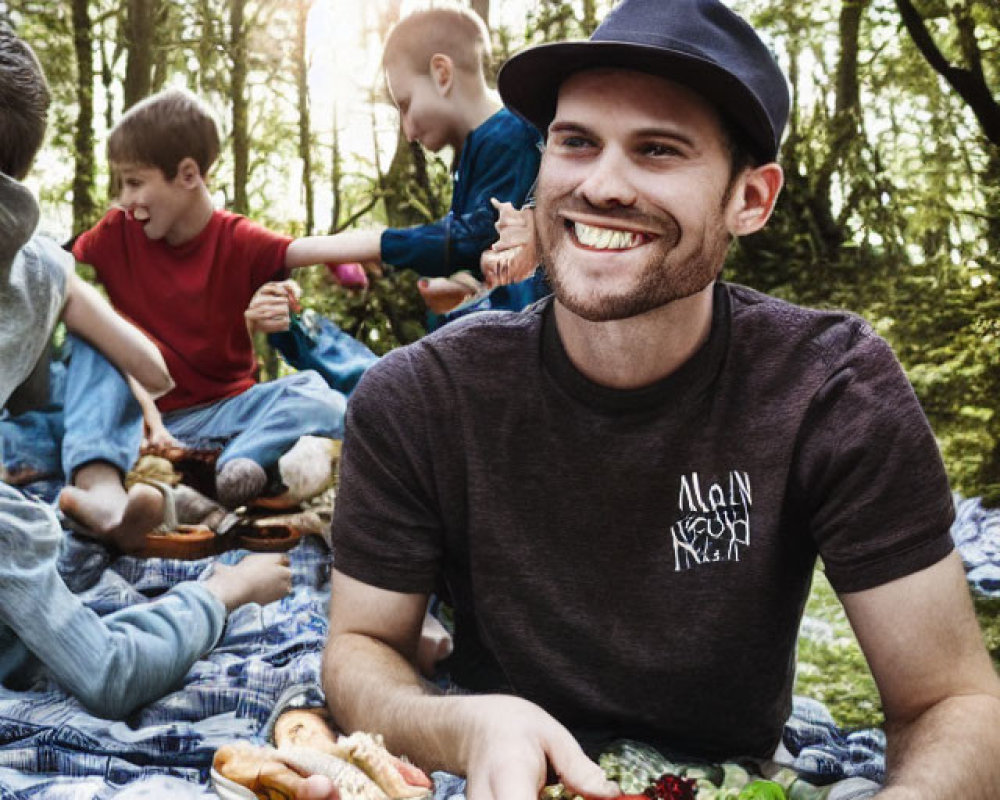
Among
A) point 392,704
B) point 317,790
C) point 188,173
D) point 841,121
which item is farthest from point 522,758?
point 841,121

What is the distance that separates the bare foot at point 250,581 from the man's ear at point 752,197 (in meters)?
1.26

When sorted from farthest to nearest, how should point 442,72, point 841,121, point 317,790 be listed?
point 841,121 → point 442,72 → point 317,790

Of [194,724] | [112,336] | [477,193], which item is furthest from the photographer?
[477,193]

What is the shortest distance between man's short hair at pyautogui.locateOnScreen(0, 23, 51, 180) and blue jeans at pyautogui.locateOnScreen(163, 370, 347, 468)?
98cm

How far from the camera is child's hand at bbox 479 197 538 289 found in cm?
228

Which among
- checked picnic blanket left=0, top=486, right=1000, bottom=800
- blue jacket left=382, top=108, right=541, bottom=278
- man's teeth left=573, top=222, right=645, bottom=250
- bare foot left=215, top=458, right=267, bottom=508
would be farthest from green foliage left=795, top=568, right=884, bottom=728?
man's teeth left=573, top=222, right=645, bottom=250

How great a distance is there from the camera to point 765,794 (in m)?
1.06

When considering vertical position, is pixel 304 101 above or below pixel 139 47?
below

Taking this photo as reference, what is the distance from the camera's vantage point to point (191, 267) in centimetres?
271

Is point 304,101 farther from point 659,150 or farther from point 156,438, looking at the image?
point 659,150

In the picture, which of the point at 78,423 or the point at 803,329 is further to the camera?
the point at 78,423

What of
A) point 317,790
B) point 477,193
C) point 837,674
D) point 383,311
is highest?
point 477,193

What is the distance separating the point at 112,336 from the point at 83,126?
943 mm

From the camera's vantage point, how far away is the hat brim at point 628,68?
3.69 feet
